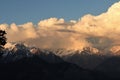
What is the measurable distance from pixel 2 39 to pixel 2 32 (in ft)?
8.08

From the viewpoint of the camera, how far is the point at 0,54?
12825 cm

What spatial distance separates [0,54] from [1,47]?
2049 mm

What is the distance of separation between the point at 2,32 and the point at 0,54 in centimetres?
639

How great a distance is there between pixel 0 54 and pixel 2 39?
16.3ft

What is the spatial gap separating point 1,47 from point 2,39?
3169mm

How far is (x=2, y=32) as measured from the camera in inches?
5012

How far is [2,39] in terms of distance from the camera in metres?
126

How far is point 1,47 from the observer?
128 m
